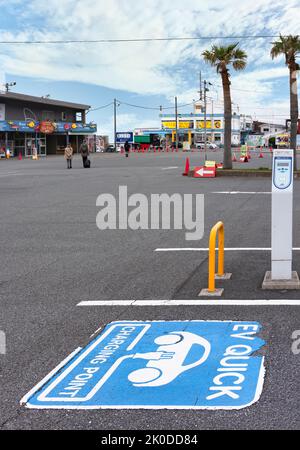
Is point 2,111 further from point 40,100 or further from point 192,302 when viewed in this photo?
point 192,302

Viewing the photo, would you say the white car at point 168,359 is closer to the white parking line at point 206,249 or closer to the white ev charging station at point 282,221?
the white ev charging station at point 282,221

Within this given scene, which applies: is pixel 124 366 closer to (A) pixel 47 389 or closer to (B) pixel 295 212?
(A) pixel 47 389

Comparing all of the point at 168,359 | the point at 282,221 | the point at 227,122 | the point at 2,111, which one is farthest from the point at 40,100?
the point at 168,359

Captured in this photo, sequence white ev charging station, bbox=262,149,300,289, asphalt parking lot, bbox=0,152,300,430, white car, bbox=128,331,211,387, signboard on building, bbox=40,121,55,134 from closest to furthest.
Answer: asphalt parking lot, bbox=0,152,300,430 < white car, bbox=128,331,211,387 < white ev charging station, bbox=262,149,300,289 < signboard on building, bbox=40,121,55,134

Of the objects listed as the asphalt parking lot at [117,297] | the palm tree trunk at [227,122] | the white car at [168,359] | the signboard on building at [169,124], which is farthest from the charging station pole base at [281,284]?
the signboard on building at [169,124]

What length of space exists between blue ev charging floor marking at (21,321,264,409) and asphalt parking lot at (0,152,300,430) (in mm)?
106

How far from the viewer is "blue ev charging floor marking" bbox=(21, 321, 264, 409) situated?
3953 mm

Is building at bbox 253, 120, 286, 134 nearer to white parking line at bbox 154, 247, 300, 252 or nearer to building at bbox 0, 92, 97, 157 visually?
building at bbox 0, 92, 97, 157

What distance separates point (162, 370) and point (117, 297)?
229 cm

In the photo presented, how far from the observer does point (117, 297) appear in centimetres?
668

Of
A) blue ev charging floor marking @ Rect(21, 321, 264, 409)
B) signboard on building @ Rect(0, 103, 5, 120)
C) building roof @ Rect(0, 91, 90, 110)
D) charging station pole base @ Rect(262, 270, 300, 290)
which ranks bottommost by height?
blue ev charging floor marking @ Rect(21, 321, 264, 409)

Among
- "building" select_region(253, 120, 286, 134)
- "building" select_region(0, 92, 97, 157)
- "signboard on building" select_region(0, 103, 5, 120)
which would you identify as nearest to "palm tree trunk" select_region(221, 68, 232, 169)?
"building" select_region(0, 92, 97, 157)

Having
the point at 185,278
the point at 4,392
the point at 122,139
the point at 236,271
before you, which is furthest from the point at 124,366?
the point at 122,139
